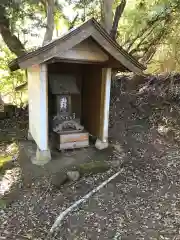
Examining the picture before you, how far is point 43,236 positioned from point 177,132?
4.26m

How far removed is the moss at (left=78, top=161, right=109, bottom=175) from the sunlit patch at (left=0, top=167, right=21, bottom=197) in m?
1.27

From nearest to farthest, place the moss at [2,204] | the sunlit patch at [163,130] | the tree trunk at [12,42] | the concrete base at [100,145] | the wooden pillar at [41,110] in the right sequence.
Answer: the moss at [2,204]
the wooden pillar at [41,110]
the concrete base at [100,145]
the sunlit patch at [163,130]
the tree trunk at [12,42]

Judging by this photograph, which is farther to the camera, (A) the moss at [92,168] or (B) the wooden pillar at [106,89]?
(B) the wooden pillar at [106,89]

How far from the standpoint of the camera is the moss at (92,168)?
528 cm

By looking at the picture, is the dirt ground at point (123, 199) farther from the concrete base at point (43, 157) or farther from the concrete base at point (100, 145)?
the concrete base at point (43, 157)

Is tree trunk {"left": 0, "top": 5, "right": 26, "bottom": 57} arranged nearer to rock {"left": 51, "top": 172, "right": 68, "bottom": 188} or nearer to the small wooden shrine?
the small wooden shrine

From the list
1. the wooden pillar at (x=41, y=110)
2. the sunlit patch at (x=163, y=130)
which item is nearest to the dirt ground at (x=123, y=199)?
the sunlit patch at (x=163, y=130)

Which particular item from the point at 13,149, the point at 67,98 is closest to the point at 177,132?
the point at 67,98

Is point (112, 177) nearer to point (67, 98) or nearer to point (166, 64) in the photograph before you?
point (67, 98)

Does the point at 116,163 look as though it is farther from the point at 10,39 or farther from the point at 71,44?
the point at 10,39

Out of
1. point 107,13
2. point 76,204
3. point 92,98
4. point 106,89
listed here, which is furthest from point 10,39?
point 76,204

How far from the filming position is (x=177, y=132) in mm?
6621

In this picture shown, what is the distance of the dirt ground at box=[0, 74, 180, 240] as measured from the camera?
387 cm

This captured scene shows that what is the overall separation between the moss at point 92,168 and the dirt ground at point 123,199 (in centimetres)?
12
